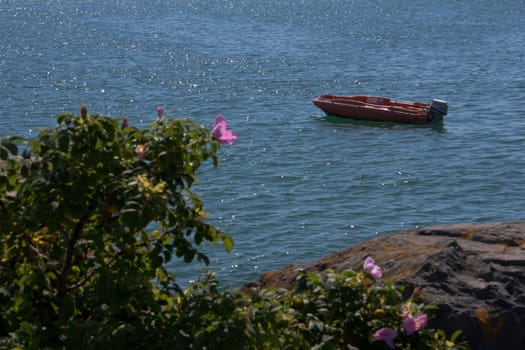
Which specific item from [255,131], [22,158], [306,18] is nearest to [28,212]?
[22,158]

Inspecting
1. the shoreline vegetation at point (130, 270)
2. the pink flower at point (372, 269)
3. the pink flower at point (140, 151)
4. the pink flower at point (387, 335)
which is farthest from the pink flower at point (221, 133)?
the pink flower at point (387, 335)

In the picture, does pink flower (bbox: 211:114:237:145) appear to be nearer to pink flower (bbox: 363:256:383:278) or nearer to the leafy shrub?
the leafy shrub

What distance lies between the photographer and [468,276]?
22.4ft

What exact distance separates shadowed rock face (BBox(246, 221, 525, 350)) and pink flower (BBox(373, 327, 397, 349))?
0.83 metres

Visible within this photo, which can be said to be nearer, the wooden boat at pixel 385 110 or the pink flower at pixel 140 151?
the pink flower at pixel 140 151

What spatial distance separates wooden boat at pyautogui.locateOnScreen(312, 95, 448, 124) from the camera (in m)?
31.0

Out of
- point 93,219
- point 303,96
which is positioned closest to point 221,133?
point 93,219

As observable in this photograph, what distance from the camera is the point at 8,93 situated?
37.5m

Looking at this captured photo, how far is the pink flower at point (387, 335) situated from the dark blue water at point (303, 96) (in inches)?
424

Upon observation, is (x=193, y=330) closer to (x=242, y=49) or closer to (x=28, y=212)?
(x=28, y=212)

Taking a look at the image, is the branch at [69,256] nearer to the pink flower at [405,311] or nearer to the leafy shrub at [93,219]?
the leafy shrub at [93,219]

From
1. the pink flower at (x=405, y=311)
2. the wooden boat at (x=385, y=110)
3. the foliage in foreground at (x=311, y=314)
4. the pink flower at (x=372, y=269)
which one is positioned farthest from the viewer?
the wooden boat at (x=385, y=110)

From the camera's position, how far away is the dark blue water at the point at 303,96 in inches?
830

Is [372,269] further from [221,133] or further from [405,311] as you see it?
[221,133]
